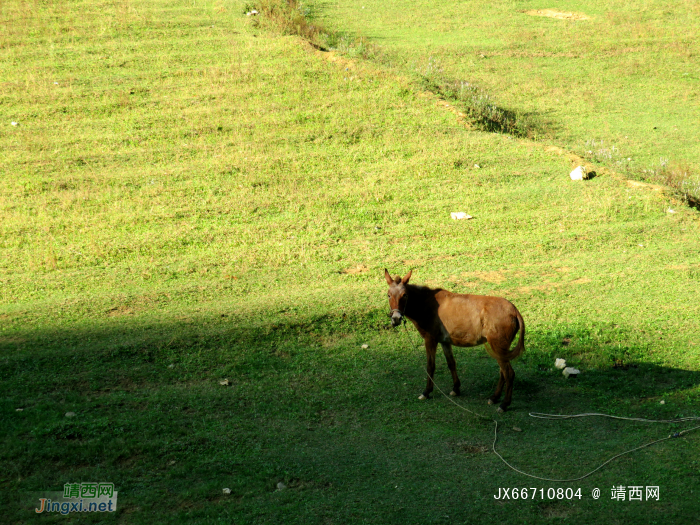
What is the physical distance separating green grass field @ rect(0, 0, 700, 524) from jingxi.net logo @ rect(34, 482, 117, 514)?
14 centimetres

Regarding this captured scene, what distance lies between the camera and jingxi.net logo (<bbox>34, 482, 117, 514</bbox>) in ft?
21.9

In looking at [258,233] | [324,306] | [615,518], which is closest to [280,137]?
[258,233]

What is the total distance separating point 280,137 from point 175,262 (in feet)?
21.8

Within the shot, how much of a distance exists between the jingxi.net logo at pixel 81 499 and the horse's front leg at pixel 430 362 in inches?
172

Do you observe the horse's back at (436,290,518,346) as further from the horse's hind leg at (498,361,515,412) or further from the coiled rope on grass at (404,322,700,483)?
the coiled rope on grass at (404,322,700,483)

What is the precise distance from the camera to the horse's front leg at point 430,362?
9.23 m

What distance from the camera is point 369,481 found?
721 centimetres

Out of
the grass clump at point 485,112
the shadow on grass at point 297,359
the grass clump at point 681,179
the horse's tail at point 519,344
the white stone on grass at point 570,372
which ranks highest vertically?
the grass clump at point 485,112

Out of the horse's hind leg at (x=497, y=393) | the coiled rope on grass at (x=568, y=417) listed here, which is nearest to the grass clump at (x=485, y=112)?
the horse's hind leg at (x=497, y=393)

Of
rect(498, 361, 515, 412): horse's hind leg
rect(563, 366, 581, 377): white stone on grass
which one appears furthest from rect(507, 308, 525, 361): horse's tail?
rect(563, 366, 581, 377): white stone on grass

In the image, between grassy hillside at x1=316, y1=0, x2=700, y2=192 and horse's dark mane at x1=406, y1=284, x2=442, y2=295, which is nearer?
horse's dark mane at x1=406, y1=284, x2=442, y2=295

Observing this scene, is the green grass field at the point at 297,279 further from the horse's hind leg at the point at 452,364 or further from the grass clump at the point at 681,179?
the grass clump at the point at 681,179

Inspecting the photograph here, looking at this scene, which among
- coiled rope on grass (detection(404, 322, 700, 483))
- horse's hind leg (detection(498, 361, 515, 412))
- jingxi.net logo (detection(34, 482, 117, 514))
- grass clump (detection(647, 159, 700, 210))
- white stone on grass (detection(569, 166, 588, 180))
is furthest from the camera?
white stone on grass (detection(569, 166, 588, 180))

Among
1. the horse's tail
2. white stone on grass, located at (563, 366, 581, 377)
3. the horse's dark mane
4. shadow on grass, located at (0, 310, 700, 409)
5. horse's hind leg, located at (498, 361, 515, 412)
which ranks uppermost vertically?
the horse's dark mane
